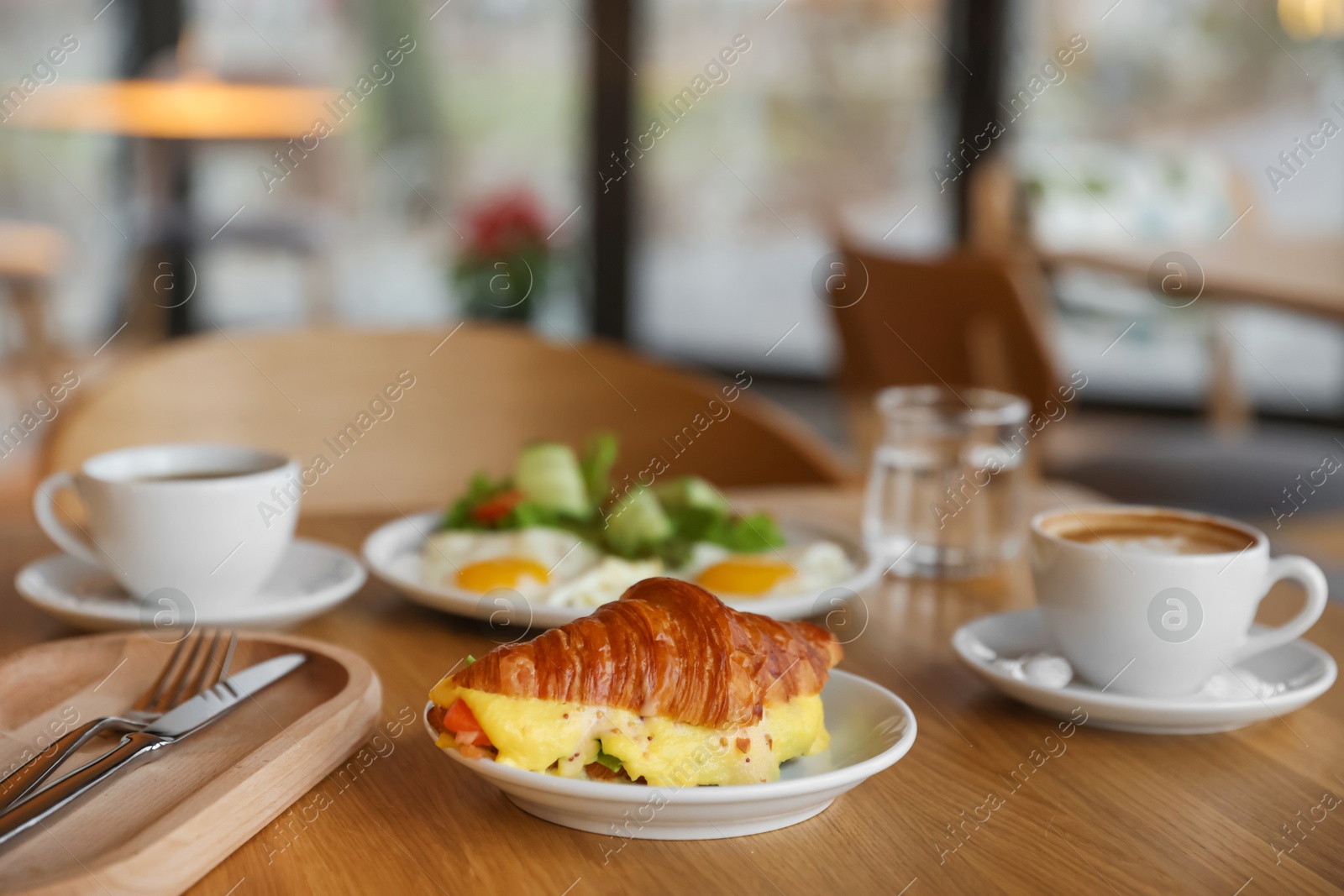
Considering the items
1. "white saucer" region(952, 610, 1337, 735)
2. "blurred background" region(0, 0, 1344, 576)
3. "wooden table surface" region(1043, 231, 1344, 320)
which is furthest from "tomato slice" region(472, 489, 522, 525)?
"blurred background" region(0, 0, 1344, 576)

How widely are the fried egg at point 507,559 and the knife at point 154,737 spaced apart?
0.60 ft

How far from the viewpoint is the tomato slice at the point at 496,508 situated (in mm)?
1013

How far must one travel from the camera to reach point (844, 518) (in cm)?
122

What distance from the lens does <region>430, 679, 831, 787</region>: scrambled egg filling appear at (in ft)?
1.81

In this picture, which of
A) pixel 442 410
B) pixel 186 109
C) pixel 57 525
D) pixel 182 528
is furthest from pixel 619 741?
pixel 186 109

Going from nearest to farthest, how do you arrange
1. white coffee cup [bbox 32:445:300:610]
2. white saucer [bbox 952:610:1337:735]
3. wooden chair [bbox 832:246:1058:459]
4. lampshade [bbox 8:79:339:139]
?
1. white saucer [bbox 952:610:1337:735]
2. white coffee cup [bbox 32:445:300:610]
3. wooden chair [bbox 832:246:1058:459]
4. lampshade [bbox 8:79:339:139]

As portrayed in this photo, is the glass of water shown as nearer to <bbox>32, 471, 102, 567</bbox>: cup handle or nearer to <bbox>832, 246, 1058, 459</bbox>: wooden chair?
<bbox>32, 471, 102, 567</bbox>: cup handle

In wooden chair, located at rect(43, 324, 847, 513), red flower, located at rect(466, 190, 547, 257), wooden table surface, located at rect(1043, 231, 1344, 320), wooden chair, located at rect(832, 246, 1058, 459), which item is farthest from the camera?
red flower, located at rect(466, 190, 547, 257)

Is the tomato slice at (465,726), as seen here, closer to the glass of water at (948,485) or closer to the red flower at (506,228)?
the glass of water at (948,485)

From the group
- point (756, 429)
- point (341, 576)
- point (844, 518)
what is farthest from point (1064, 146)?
point (341, 576)

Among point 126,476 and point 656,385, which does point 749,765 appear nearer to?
point 126,476

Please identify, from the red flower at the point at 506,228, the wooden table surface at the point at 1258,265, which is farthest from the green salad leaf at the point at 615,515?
the red flower at the point at 506,228

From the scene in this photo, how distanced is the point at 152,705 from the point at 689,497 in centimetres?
45

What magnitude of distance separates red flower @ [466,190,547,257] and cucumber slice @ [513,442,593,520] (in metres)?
3.92
